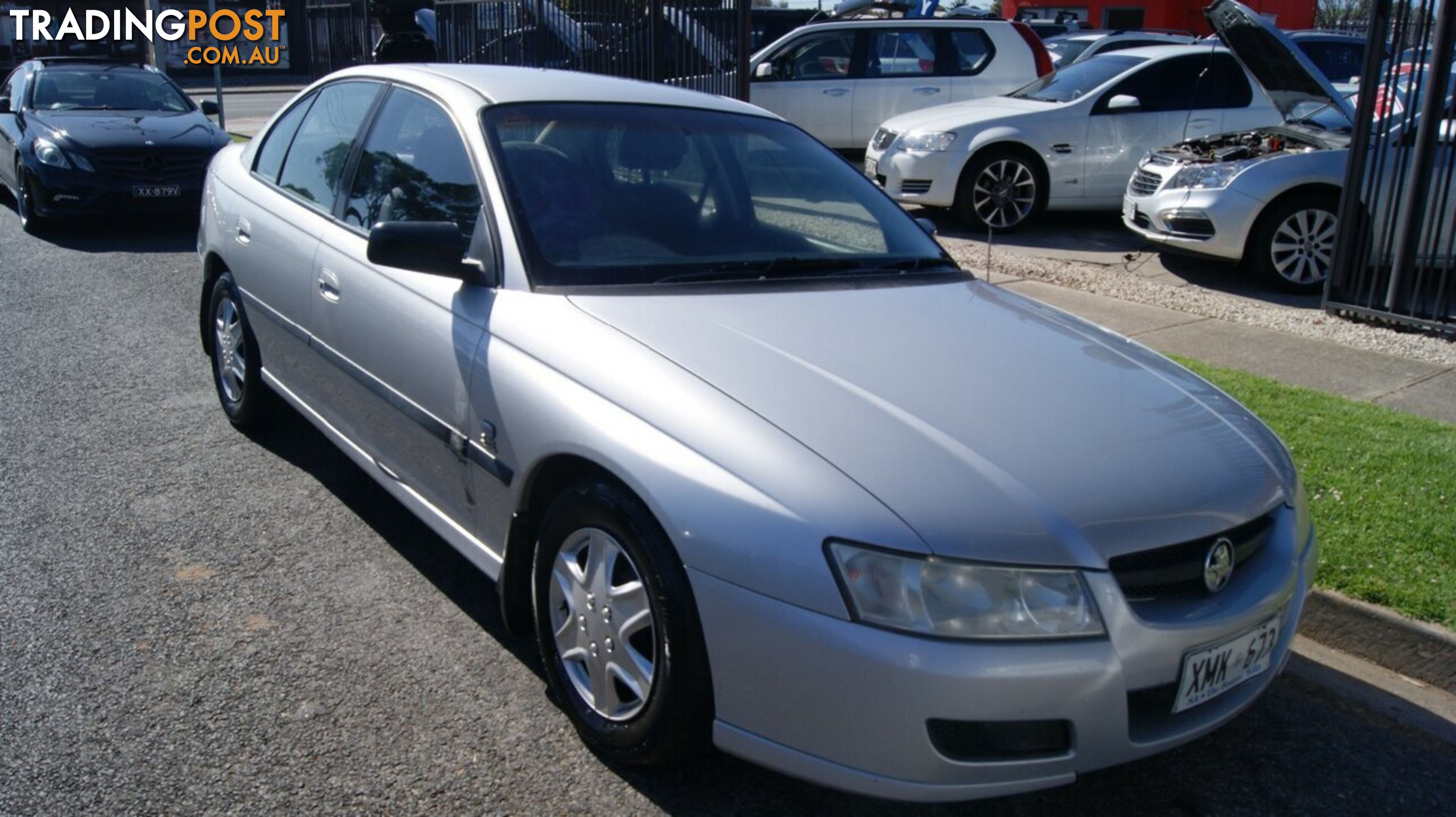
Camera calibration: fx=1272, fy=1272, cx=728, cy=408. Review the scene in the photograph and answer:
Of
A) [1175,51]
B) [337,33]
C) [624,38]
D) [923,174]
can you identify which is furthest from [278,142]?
[337,33]

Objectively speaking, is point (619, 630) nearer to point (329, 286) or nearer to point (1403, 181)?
point (329, 286)

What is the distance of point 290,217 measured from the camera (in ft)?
16.2

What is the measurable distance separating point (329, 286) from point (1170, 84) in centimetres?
907

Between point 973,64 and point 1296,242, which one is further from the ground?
point 973,64

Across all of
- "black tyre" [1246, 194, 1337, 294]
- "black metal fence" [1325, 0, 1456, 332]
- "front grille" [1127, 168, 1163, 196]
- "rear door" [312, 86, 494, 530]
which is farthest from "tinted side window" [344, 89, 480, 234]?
"front grille" [1127, 168, 1163, 196]

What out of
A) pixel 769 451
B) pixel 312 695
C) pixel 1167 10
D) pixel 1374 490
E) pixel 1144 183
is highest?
pixel 1167 10

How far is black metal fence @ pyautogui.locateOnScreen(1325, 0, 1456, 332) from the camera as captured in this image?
7.59m

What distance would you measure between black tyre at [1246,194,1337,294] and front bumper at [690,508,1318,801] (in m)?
6.77

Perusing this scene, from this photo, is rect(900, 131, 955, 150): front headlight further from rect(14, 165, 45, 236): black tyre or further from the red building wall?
the red building wall

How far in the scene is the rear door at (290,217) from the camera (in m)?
4.77

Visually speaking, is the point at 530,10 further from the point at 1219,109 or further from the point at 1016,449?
the point at 1016,449

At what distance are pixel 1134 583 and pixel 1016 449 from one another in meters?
0.39

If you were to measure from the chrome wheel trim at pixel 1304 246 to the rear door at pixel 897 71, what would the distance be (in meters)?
6.29

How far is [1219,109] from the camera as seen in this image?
11.3 m
